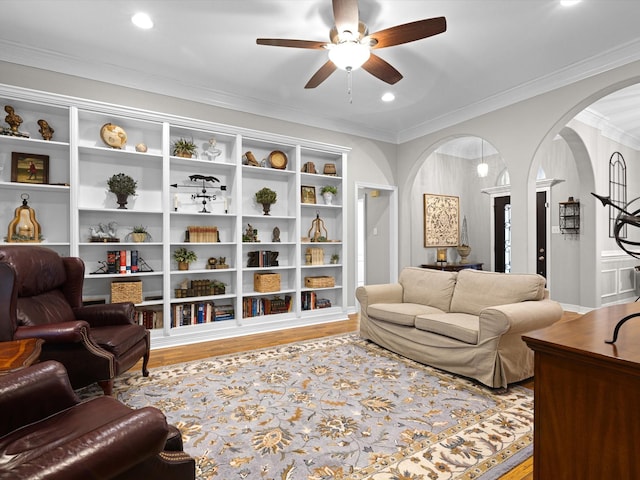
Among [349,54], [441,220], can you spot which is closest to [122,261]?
[349,54]

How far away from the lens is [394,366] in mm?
3229

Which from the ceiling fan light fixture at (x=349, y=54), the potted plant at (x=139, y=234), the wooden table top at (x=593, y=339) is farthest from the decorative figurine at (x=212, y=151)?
the wooden table top at (x=593, y=339)

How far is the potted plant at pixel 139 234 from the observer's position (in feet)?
12.8

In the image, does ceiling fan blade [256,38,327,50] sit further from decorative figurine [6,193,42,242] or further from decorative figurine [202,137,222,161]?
decorative figurine [6,193,42,242]

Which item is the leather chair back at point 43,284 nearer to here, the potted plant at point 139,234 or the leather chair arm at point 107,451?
the potted plant at point 139,234

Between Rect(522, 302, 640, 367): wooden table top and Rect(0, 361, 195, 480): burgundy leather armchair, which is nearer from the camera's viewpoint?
Rect(0, 361, 195, 480): burgundy leather armchair

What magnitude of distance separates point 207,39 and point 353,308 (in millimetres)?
4082

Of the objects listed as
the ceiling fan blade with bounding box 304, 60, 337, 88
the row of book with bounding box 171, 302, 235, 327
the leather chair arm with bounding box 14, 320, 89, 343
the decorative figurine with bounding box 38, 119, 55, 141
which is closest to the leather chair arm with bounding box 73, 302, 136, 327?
the leather chair arm with bounding box 14, 320, 89, 343

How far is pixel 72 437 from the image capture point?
3.93 ft

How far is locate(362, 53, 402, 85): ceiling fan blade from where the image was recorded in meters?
3.01

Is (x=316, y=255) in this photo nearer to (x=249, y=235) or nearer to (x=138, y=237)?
(x=249, y=235)

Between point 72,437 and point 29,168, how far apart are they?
332cm

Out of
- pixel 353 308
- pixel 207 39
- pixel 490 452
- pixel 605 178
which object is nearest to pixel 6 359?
pixel 490 452

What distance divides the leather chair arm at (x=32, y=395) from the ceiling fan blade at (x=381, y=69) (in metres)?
2.97
